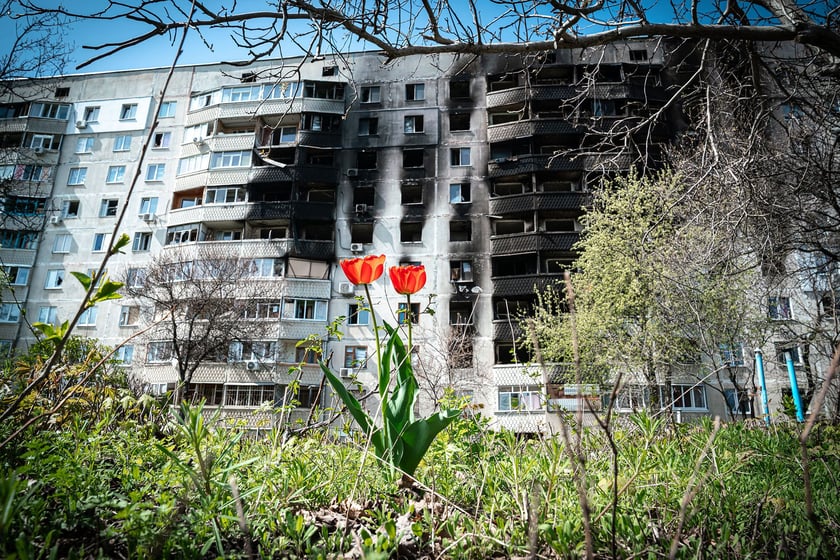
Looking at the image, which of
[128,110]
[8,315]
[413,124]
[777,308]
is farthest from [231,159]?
[777,308]

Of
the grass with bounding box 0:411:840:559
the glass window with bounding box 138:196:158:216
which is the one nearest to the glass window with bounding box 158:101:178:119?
the glass window with bounding box 138:196:158:216

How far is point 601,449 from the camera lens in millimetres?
3344

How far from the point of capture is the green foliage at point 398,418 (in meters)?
2.41

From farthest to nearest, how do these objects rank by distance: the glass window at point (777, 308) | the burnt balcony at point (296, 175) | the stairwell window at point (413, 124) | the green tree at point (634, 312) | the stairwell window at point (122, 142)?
the stairwell window at point (122, 142)
the stairwell window at point (413, 124)
the burnt balcony at point (296, 175)
the green tree at point (634, 312)
the glass window at point (777, 308)

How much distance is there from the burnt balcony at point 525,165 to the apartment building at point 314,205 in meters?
0.12

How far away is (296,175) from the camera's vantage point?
31719 millimetres

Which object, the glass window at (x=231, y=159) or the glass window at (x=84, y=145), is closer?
the glass window at (x=231, y=159)

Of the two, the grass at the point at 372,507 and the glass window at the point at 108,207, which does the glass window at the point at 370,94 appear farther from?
the grass at the point at 372,507

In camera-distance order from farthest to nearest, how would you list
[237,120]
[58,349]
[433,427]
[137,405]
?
[237,120]
[137,405]
[433,427]
[58,349]

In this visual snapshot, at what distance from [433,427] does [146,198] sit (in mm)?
38133

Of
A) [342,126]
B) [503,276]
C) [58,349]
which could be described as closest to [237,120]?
[342,126]

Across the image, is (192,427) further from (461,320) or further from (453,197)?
(453,197)

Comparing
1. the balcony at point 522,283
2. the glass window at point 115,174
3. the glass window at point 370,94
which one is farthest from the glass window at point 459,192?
the glass window at point 115,174

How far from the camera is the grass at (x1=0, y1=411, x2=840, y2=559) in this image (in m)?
1.45
